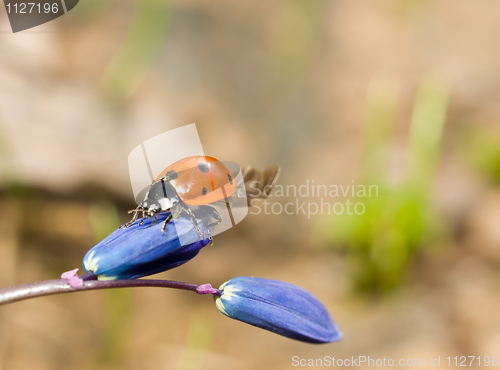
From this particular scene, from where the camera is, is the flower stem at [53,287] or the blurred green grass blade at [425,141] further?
the blurred green grass blade at [425,141]

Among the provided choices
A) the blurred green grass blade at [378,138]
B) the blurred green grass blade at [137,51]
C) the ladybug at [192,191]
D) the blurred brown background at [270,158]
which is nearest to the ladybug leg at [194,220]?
the ladybug at [192,191]

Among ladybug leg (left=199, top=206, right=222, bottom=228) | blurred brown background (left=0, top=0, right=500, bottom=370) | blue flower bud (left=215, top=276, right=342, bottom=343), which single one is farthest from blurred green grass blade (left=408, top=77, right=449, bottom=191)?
ladybug leg (left=199, top=206, right=222, bottom=228)

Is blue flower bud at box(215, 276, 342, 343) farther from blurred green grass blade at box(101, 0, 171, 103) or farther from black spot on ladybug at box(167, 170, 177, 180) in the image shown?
blurred green grass blade at box(101, 0, 171, 103)

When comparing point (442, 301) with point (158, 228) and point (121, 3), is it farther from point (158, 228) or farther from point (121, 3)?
point (121, 3)

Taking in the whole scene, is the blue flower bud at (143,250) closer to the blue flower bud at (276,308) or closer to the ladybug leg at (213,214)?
the ladybug leg at (213,214)

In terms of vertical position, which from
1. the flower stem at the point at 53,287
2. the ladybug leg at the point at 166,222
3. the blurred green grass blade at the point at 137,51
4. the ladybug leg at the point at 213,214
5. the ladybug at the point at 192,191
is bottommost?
the flower stem at the point at 53,287

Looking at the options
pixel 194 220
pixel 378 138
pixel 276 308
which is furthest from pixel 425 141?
pixel 194 220
